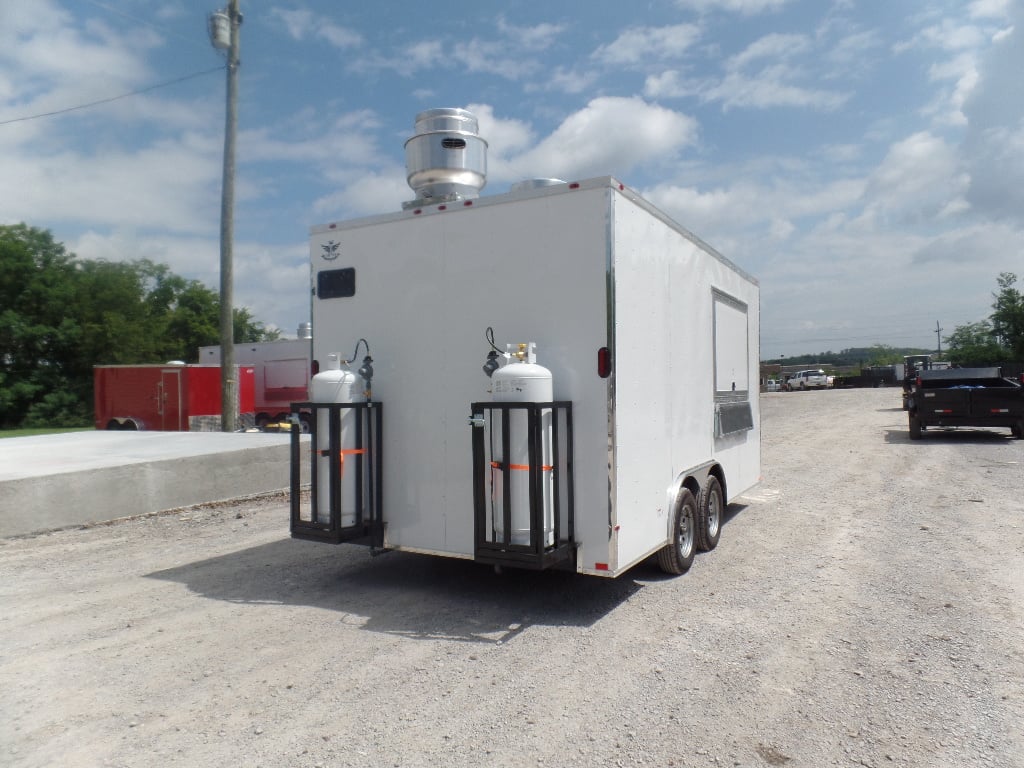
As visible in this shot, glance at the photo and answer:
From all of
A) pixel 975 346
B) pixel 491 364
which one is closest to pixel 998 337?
pixel 975 346

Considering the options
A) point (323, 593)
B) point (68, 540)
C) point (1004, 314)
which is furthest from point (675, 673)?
point (1004, 314)

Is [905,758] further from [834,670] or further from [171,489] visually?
[171,489]

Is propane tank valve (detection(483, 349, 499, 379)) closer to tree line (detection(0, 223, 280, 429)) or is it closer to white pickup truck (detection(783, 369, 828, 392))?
tree line (detection(0, 223, 280, 429))

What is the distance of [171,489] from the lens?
8.23 meters

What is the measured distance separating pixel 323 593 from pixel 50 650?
1.69 metres

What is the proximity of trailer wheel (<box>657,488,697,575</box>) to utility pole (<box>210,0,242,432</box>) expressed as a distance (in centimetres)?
971

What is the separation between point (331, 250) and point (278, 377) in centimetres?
1584

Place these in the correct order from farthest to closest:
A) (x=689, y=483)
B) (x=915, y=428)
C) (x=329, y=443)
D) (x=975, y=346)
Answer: (x=975, y=346) → (x=915, y=428) → (x=689, y=483) → (x=329, y=443)

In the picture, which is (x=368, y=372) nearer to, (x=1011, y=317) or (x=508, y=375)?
(x=508, y=375)

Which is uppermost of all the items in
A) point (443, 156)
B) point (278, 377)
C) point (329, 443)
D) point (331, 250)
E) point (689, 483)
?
point (443, 156)

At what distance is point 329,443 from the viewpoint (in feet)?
16.1

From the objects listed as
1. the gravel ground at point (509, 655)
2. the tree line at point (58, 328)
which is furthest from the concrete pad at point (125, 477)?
the tree line at point (58, 328)

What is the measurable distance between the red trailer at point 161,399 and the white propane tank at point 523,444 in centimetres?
1491

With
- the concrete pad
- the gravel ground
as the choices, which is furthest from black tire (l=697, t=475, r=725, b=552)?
the concrete pad
